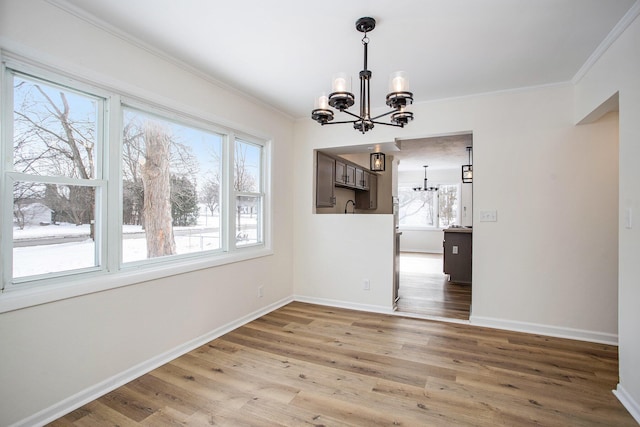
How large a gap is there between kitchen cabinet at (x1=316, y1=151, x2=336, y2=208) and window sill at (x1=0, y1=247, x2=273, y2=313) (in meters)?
1.90

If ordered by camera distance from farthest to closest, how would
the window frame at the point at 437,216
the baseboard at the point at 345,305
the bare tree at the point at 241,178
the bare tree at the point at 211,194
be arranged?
the window frame at the point at 437,216 < the baseboard at the point at 345,305 < the bare tree at the point at 241,178 < the bare tree at the point at 211,194

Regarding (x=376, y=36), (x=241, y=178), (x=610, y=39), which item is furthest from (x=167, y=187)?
(x=610, y=39)

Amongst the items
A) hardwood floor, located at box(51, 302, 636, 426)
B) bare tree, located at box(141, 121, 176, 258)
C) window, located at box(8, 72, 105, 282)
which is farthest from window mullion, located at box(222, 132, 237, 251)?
window, located at box(8, 72, 105, 282)

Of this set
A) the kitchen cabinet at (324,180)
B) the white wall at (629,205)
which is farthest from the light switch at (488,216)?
the kitchen cabinet at (324,180)

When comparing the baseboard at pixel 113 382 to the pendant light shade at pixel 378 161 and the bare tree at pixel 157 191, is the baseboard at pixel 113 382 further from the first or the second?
the pendant light shade at pixel 378 161

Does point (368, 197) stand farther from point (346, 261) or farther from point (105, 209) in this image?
point (105, 209)

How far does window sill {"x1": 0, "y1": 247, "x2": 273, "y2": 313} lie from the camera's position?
1803mm

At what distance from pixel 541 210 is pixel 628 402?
182 centimetres

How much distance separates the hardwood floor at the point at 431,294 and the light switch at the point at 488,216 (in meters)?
1.17

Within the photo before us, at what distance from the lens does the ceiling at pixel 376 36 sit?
81.2 inches

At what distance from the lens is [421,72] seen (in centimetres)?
301

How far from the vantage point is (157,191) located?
8.93 feet

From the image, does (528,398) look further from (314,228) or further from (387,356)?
(314,228)

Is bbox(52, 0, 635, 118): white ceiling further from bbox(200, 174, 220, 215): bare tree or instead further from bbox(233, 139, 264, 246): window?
bbox(200, 174, 220, 215): bare tree
